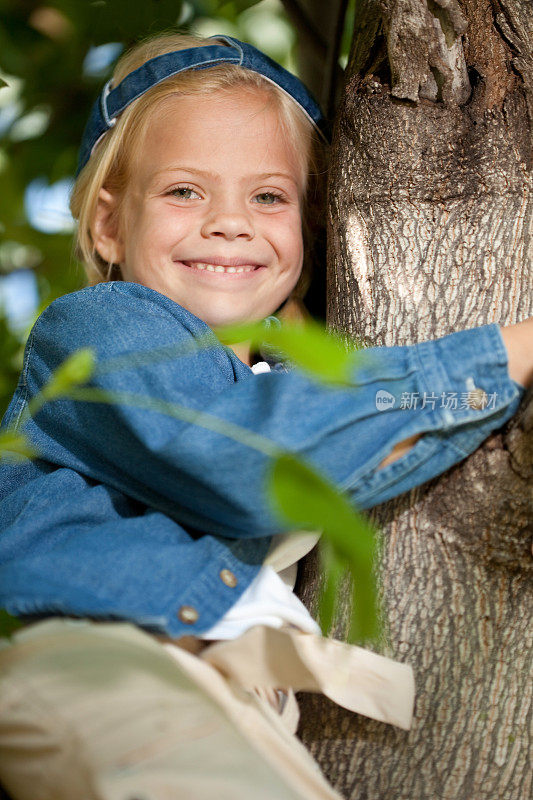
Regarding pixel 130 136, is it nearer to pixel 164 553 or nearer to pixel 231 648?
pixel 164 553

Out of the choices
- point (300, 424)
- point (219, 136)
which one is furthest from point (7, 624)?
point (219, 136)

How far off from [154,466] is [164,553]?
11 centimetres

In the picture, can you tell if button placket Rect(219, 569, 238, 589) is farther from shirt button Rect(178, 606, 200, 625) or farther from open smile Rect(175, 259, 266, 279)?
open smile Rect(175, 259, 266, 279)

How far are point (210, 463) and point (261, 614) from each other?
22cm

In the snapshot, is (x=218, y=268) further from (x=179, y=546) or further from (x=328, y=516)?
(x=328, y=516)

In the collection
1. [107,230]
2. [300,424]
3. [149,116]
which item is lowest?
[107,230]

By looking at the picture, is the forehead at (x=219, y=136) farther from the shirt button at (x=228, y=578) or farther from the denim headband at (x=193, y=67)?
the shirt button at (x=228, y=578)

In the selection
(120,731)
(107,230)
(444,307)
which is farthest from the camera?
(107,230)

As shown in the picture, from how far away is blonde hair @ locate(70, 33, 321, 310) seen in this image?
5.35ft

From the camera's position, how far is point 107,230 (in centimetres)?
181

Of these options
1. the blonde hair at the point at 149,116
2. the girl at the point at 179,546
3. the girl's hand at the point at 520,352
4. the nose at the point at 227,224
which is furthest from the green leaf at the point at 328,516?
the blonde hair at the point at 149,116

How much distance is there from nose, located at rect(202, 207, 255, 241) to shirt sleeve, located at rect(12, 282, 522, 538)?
438mm

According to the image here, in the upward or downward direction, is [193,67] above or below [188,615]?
above

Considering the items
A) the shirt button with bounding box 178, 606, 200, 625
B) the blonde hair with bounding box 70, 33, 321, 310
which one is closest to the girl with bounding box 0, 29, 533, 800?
the shirt button with bounding box 178, 606, 200, 625
